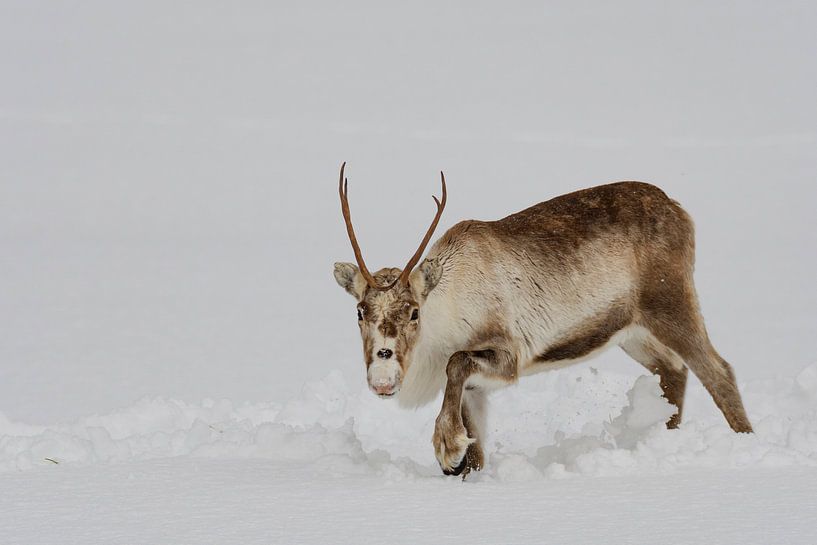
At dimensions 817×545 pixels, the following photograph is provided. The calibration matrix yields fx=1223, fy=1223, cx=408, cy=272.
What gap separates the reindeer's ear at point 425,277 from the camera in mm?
7160

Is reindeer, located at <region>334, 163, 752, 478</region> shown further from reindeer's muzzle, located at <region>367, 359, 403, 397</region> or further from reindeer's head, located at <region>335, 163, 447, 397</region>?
reindeer's muzzle, located at <region>367, 359, 403, 397</region>

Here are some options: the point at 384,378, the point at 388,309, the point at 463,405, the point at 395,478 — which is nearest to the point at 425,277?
the point at 388,309

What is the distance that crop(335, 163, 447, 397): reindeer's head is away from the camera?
6730 millimetres

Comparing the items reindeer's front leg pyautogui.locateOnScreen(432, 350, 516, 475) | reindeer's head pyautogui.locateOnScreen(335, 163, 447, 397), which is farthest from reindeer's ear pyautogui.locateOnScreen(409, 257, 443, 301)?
reindeer's front leg pyautogui.locateOnScreen(432, 350, 516, 475)

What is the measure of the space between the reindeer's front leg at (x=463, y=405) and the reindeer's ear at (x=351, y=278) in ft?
2.22

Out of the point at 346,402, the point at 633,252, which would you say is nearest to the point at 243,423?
the point at 346,402

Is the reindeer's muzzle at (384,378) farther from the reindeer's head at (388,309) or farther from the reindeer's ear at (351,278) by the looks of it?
the reindeer's ear at (351,278)

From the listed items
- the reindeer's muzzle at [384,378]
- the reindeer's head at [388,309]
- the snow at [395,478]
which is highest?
the reindeer's head at [388,309]

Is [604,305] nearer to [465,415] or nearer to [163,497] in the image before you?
[465,415]

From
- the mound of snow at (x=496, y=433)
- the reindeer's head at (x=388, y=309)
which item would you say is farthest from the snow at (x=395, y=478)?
the reindeer's head at (x=388, y=309)

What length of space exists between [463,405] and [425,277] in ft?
3.44

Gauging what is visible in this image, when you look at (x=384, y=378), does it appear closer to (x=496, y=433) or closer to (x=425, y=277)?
(x=425, y=277)

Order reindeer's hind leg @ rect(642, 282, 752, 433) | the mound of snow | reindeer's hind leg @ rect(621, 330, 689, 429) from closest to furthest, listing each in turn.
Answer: the mound of snow < reindeer's hind leg @ rect(642, 282, 752, 433) < reindeer's hind leg @ rect(621, 330, 689, 429)

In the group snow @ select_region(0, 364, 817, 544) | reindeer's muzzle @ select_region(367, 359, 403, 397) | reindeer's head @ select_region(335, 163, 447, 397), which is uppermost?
reindeer's head @ select_region(335, 163, 447, 397)
